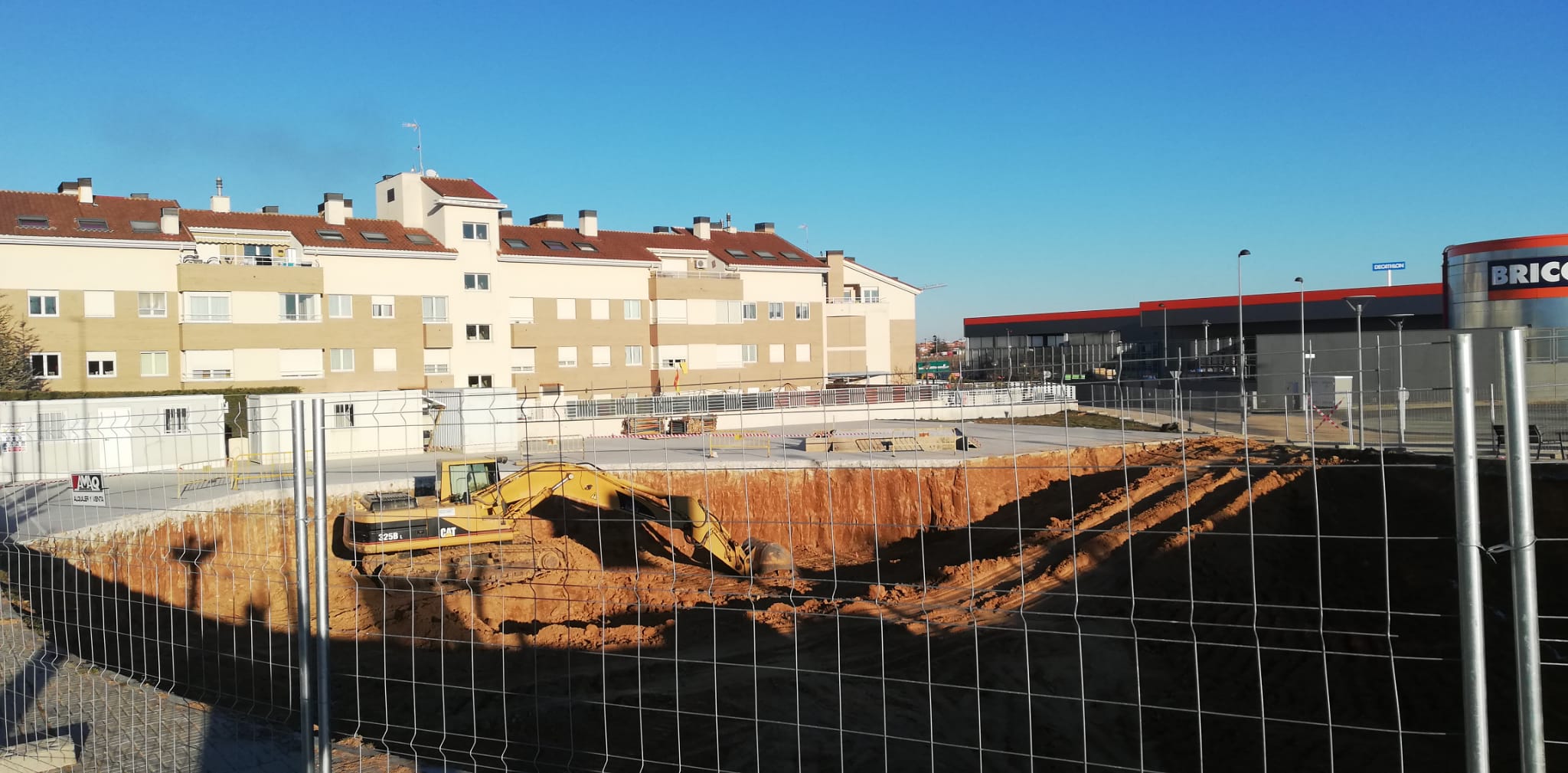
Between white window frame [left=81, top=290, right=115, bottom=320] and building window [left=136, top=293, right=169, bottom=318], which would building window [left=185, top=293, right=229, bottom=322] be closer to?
building window [left=136, top=293, right=169, bottom=318]

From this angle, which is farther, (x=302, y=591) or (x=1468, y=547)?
(x=302, y=591)

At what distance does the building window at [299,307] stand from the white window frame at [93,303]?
4.94 meters

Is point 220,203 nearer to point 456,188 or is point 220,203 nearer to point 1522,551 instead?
point 456,188

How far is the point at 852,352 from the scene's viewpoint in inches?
2094

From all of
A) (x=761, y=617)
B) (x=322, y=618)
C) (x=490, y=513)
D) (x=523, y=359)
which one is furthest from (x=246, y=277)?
(x=322, y=618)

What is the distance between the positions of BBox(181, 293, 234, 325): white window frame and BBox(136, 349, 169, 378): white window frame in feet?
4.40

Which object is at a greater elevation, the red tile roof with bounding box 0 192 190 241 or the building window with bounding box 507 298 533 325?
the red tile roof with bounding box 0 192 190 241

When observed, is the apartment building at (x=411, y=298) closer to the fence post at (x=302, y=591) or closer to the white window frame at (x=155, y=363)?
the white window frame at (x=155, y=363)

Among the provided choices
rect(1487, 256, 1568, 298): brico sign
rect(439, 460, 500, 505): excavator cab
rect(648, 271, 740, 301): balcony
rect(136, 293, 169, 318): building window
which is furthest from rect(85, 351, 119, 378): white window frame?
rect(1487, 256, 1568, 298): brico sign

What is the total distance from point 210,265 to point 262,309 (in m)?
2.15

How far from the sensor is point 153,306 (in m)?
34.7

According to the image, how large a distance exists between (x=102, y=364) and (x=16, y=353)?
285 cm

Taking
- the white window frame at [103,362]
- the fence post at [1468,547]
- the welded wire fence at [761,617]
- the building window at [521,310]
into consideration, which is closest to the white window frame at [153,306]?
the white window frame at [103,362]

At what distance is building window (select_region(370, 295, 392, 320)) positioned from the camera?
38.8 metres
